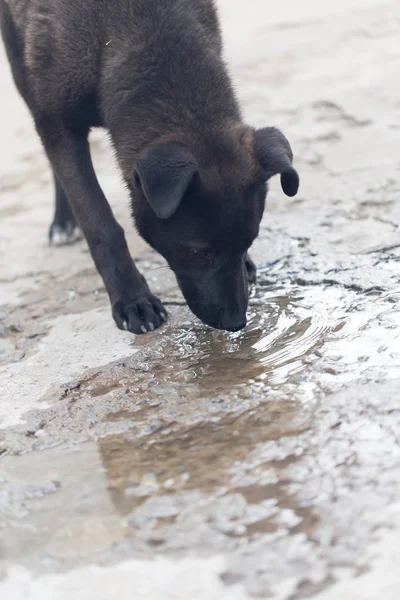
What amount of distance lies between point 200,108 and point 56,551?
1.82m

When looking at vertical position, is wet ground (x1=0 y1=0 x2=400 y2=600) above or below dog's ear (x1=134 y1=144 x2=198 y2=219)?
below

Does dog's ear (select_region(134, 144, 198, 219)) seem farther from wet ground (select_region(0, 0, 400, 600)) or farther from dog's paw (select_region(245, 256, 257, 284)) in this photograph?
dog's paw (select_region(245, 256, 257, 284))

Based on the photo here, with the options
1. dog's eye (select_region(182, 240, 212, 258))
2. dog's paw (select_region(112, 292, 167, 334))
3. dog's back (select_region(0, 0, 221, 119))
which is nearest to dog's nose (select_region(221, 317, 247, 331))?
dog's eye (select_region(182, 240, 212, 258))

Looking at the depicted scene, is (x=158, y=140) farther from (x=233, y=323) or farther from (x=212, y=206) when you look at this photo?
(x=233, y=323)

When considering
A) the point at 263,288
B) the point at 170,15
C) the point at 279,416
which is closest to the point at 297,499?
the point at 279,416

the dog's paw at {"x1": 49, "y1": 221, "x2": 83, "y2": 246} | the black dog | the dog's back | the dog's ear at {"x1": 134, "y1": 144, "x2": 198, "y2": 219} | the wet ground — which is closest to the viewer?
the wet ground

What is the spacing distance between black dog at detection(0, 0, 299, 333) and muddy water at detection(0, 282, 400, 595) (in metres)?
0.30

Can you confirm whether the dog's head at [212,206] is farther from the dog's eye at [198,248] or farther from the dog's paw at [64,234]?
the dog's paw at [64,234]

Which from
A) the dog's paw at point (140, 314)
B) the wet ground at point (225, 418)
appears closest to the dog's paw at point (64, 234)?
the wet ground at point (225, 418)

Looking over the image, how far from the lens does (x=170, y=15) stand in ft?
12.1

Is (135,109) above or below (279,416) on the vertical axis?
above

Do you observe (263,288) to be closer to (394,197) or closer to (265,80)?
(394,197)

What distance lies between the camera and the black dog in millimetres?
3342

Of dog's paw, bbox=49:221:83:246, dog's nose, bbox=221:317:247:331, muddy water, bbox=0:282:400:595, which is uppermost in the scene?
muddy water, bbox=0:282:400:595
